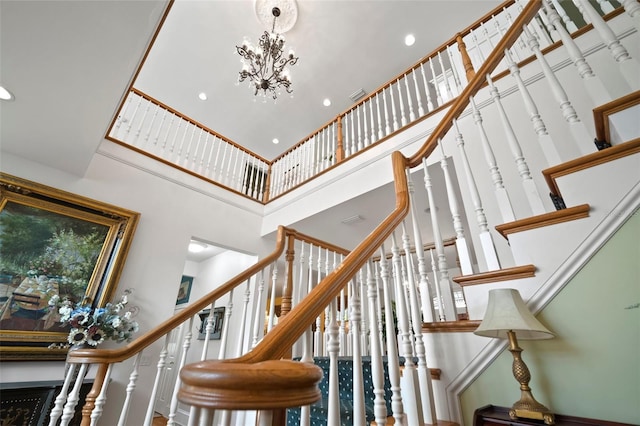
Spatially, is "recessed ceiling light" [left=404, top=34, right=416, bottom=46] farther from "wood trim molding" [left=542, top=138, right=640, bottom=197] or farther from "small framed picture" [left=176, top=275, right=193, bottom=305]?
"small framed picture" [left=176, top=275, right=193, bottom=305]

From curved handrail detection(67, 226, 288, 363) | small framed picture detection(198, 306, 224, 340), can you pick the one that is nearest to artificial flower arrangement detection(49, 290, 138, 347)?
curved handrail detection(67, 226, 288, 363)

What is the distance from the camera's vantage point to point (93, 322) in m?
2.61

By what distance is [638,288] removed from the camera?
863 millimetres

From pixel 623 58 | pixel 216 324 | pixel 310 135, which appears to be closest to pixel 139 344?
pixel 623 58

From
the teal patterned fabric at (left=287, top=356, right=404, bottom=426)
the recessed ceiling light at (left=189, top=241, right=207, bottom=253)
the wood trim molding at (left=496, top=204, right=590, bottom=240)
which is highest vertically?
the recessed ceiling light at (left=189, top=241, right=207, bottom=253)

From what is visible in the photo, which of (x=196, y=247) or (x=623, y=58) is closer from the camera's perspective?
(x=623, y=58)

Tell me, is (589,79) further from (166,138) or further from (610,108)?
(166,138)

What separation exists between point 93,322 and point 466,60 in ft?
15.1

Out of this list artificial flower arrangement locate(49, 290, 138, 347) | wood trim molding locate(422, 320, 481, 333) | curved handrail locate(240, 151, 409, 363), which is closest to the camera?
curved handrail locate(240, 151, 409, 363)

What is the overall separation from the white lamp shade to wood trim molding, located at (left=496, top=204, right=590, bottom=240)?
0.90 ft

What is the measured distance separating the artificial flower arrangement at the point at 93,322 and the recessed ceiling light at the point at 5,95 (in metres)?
1.71

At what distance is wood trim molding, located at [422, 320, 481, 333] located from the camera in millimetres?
1099

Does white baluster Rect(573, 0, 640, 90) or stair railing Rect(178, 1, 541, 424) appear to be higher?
white baluster Rect(573, 0, 640, 90)

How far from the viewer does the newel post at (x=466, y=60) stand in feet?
9.49
